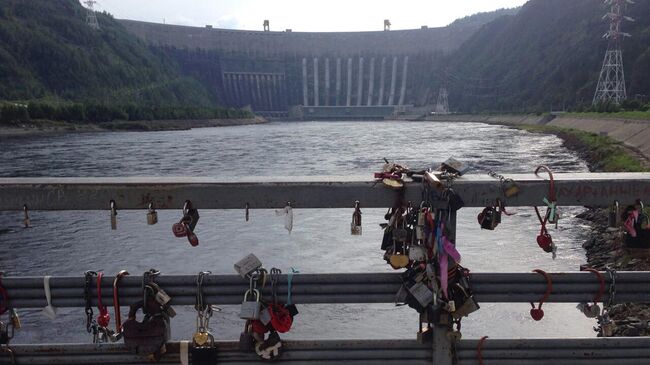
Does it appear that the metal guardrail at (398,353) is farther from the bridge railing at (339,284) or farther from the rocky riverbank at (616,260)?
the rocky riverbank at (616,260)

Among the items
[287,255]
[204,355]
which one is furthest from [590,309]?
[287,255]

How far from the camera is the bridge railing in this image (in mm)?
3846

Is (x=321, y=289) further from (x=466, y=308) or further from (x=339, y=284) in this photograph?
(x=466, y=308)

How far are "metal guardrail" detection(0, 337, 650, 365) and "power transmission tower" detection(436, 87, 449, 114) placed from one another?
180m

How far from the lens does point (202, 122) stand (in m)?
125

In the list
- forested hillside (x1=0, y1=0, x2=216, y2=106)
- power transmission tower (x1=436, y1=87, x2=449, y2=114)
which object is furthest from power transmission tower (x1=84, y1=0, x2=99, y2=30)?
power transmission tower (x1=436, y1=87, x2=449, y2=114)

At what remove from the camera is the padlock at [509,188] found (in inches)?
149

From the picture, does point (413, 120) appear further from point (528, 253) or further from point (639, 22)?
point (528, 253)

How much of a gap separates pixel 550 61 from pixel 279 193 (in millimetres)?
164198

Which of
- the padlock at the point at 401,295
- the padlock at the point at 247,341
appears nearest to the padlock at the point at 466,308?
the padlock at the point at 401,295

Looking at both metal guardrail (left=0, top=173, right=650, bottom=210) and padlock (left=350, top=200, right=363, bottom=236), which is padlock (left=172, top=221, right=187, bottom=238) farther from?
padlock (left=350, top=200, right=363, bottom=236)

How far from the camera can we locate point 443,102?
192 m

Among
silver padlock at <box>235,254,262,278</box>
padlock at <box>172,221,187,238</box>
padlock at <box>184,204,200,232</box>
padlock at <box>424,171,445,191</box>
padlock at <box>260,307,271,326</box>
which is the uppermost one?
padlock at <box>424,171,445,191</box>

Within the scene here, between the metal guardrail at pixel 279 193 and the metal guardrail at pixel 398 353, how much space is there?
0.95m
